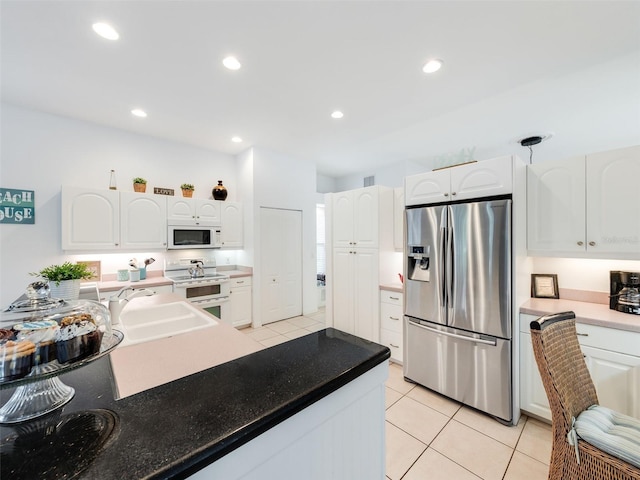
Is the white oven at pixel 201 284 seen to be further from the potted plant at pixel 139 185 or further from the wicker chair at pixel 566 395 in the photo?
the wicker chair at pixel 566 395

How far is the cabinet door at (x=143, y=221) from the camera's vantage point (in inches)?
133

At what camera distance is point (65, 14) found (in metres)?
1.78

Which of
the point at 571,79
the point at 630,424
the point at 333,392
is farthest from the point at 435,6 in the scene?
the point at 630,424

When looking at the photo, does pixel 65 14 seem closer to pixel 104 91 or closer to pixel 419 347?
pixel 104 91

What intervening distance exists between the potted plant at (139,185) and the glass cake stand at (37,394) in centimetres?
345

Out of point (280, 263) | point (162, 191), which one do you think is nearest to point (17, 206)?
point (162, 191)

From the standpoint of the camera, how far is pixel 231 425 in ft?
1.75

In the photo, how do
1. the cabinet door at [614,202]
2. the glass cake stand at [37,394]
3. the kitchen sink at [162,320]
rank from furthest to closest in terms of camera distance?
the cabinet door at [614,202] < the kitchen sink at [162,320] < the glass cake stand at [37,394]

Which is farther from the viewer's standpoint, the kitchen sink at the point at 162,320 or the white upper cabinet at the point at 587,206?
the white upper cabinet at the point at 587,206

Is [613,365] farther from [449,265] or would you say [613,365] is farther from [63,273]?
[63,273]

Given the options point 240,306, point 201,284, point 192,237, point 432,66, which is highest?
point 432,66

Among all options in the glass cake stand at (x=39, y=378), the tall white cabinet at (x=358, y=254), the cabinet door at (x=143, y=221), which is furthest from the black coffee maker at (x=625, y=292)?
the cabinet door at (x=143, y=221)

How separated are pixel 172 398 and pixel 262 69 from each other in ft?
8.41

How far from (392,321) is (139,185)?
3.72 m
